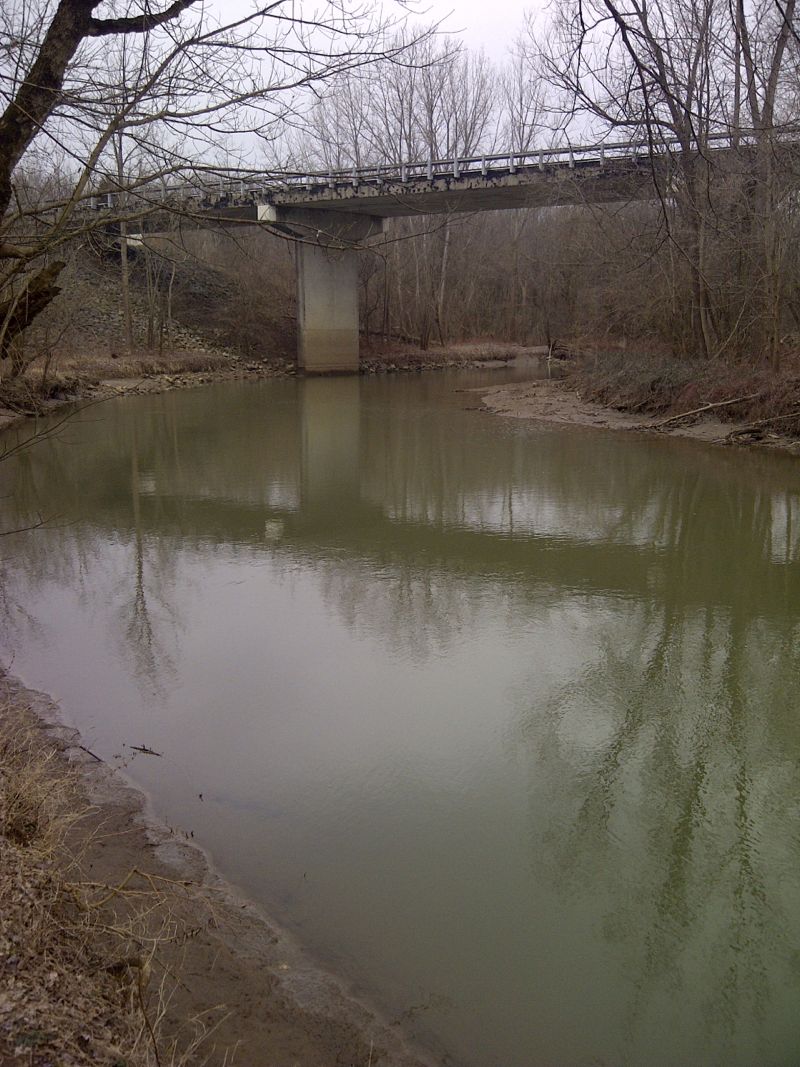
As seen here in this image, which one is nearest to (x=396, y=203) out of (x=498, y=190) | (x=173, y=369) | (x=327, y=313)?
(x=498, y=190)

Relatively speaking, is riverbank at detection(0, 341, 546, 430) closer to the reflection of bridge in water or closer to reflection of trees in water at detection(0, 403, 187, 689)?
the reflection of bridge in water

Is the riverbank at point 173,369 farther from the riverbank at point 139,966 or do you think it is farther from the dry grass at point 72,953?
the dry grass at point 72,953

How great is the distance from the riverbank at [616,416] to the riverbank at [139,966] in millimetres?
14829

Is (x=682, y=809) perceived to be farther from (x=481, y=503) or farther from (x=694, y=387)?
(x=694, y=387)

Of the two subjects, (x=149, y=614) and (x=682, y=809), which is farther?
(x=149, y=614)

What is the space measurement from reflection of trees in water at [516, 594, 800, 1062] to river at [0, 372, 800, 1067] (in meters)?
0.02

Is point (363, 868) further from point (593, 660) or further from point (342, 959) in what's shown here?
point (593, 660)

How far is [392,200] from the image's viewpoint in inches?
598

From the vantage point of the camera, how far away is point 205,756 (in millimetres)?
5887

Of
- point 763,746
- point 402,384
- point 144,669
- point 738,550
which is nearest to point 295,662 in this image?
point 144,669

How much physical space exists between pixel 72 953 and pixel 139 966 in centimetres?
26

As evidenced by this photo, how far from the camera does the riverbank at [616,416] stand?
690 inches

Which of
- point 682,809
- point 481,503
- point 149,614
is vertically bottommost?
point 682,809

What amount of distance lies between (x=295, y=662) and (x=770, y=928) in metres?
4.09
